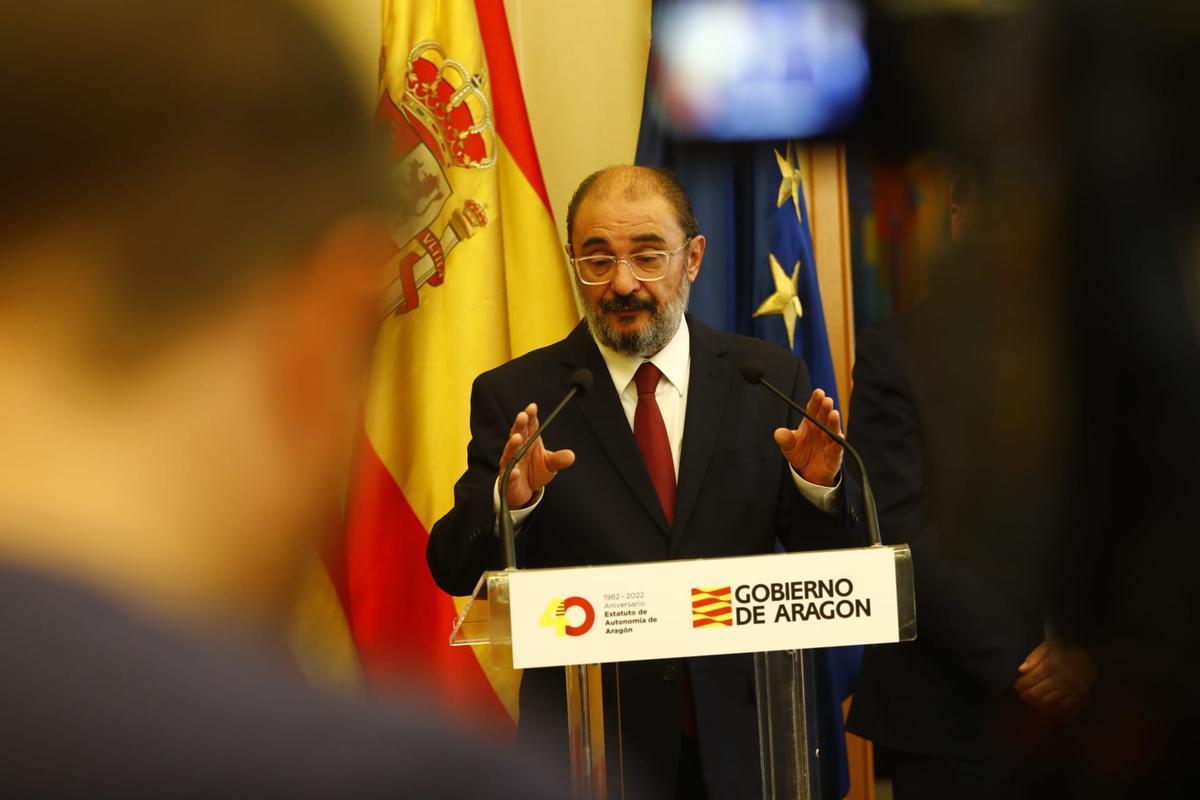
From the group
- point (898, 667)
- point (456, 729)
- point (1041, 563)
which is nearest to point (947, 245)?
point (1041, 563)

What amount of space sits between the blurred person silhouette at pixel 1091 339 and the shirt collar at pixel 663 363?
0.69m

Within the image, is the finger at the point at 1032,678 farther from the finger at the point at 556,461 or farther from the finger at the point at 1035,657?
the finger at the point at 556,461

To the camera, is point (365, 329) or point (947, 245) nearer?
point (365, 329)

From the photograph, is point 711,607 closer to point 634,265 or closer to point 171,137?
point 171,137

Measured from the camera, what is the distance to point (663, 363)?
2.55 meters

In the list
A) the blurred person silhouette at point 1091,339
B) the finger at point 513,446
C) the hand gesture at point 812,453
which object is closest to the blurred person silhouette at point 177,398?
the blurred person silhouette at point 1091,339

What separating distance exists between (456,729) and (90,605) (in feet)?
0.46

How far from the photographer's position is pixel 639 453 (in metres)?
2.43

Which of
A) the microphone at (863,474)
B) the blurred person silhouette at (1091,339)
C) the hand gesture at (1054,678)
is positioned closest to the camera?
the blurred person silhouette at (1091,339)

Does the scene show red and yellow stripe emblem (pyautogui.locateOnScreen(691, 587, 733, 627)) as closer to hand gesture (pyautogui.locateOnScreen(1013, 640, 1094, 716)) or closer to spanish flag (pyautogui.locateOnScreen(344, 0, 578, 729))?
hand gesture (pyautogui.locateOnScreen(1013, 640, 1094, 716))

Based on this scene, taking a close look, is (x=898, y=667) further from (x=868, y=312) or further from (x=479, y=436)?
(x=868, y=312)

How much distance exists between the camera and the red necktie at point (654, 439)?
244 cm

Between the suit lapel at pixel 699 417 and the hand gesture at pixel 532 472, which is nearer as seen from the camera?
the hand gesture at pixel 532 472

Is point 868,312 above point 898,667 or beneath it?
above
